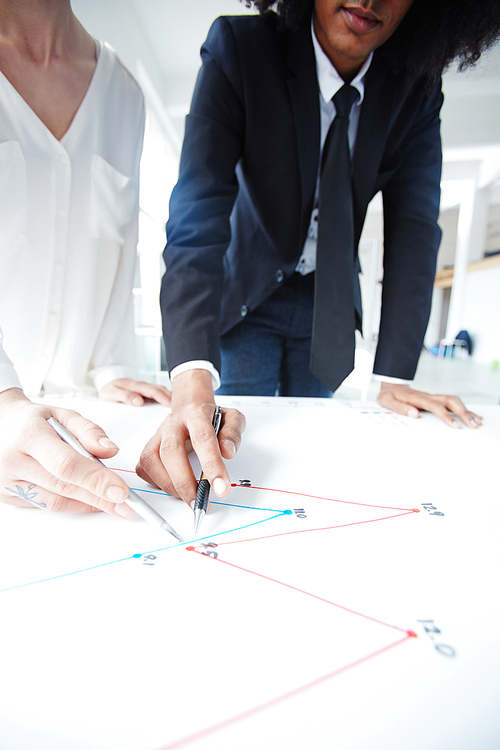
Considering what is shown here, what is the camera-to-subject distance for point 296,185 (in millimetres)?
818

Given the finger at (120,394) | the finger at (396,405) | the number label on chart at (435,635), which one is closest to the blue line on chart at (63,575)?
the number label on chart at (435,635)

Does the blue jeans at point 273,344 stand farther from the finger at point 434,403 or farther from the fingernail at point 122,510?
the fingernail at point 122,510

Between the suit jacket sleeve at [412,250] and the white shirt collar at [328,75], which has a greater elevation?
the white shirt collar at [328,75]

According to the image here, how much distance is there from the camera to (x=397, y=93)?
839 mm

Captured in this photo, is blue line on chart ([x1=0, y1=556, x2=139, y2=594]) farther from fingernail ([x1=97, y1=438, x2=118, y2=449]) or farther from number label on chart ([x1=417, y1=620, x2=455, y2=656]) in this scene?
number label on chart ([x1=417, y1=620, x2=455, y2=656])

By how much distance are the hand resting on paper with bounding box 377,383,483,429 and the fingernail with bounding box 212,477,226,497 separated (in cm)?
50

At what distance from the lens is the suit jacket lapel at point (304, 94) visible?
758 millimetres

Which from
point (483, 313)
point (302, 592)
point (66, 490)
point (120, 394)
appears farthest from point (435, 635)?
point (483, 313)

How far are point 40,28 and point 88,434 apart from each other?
0.79 m

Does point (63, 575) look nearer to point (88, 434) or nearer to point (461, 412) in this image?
point (88, 434)

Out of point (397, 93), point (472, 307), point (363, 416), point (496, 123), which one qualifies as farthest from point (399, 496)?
point (472, 307)

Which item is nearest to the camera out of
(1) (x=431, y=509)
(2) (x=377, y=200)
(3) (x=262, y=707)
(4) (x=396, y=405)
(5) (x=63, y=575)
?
(3) (x=262, y=707)

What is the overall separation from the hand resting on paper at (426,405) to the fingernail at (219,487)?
495mm

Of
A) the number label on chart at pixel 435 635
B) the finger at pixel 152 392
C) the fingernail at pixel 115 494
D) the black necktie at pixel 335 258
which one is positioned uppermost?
the black necktie at pixel 335 258
